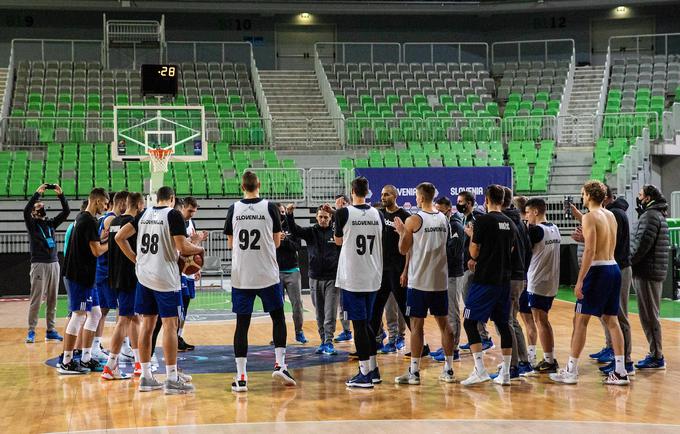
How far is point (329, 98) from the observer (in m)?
29.7

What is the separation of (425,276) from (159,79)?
17555 millimetres

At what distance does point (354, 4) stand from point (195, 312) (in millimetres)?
19303

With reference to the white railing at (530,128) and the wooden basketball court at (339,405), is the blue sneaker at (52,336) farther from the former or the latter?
the white railing at (530,128)

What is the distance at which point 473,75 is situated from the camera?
3155cm

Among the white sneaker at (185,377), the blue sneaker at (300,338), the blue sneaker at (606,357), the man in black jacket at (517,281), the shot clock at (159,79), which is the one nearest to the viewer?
the white sneaker at (185,377)

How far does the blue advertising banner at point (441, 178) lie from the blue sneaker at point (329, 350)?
9.06 meters

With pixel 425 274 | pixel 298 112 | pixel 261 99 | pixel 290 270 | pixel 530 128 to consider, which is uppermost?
pixel 261 99

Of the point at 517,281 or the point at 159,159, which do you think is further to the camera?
the point at 159,159

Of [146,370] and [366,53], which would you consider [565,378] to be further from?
[366,53]

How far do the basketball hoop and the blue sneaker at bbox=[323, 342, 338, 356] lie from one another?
11.4 meters

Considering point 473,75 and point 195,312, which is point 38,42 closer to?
point 473,75

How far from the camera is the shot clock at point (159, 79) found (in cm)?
2475

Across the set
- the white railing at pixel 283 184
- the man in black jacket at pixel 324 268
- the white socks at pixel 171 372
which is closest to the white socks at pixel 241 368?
the white socks at pixel 171 372

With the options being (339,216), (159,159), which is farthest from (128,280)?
(159,159)
